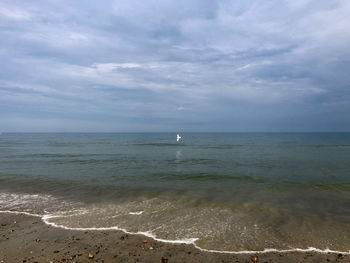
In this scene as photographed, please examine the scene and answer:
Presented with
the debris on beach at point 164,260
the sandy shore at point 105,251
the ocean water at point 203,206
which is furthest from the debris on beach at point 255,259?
the debris on beach at point 164,260

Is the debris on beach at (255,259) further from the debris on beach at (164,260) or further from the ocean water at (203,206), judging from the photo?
the debris on beach at (164,260)

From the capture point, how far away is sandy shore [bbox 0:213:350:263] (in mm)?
6285

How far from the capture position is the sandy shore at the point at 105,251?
6.29 meters

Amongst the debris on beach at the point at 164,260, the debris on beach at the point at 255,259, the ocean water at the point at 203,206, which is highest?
the debris on beach at the point at 164,260

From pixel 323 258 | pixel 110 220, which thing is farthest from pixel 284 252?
pixel 110 220

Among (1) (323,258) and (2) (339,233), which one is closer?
(1) (323,258)

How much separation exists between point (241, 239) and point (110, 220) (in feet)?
16.9

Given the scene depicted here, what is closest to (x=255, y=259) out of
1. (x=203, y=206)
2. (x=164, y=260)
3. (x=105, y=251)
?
(x=164, y=260)

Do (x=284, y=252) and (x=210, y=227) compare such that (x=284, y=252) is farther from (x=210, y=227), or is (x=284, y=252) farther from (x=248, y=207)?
(x=248, y=207)

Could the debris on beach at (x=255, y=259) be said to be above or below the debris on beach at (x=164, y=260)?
below

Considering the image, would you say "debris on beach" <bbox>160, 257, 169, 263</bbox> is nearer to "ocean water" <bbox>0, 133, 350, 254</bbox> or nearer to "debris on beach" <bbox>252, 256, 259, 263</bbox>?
"ocean water" <bbox>0, 133, 350, 254</bbox>

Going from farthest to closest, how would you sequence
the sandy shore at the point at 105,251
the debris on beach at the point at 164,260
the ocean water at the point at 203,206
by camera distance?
1. the ocean water at the point at 203,206
2. the sandy shore at the point at 105,251
3. the debris on beach at the point at 164,260

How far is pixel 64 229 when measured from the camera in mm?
8281

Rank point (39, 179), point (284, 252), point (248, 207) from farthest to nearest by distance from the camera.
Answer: point (39, 179) → point (248, 207) → point (284, 252)
